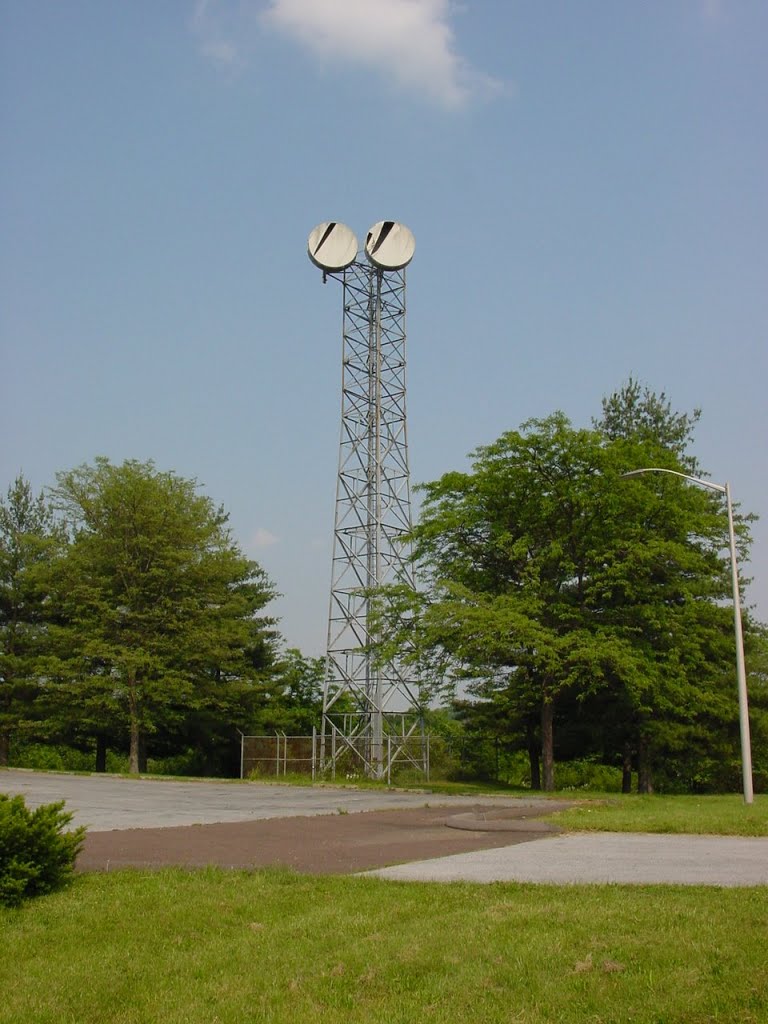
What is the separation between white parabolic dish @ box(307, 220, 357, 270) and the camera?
4056 centimetres

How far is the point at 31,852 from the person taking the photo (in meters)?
9.06

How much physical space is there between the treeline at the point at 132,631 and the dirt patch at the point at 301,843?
90.9ft

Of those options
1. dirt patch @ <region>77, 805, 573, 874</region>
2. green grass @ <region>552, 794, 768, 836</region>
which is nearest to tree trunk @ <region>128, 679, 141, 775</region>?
dirt patch @ <region>77, 805, 573, 874</region>

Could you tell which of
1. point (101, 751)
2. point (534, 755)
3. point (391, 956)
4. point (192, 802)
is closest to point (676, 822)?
point (391, 956)

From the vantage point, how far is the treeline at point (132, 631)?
43094 mm

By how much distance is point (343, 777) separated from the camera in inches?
1422

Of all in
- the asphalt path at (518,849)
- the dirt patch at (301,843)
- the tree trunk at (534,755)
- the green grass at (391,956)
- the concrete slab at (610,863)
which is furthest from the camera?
the tree trunk at (534,755)

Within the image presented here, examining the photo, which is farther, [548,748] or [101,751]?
[101,751]

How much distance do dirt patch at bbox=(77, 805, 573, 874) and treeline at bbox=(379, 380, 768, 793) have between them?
11281 millimetres

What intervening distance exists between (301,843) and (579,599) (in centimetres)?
1896

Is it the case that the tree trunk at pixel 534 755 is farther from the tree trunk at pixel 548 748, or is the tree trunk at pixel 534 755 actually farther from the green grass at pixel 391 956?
the green grass at pixel 391 956

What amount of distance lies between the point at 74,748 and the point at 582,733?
26736mm

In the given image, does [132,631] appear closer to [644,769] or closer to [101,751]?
[101,751]

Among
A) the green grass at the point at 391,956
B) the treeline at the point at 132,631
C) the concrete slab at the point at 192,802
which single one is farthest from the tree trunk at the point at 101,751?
the green grass at the point at 391,956
